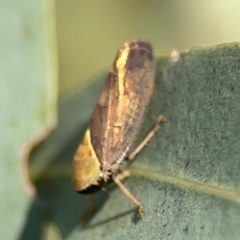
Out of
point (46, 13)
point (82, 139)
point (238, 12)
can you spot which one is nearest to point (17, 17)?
point (46, 13)

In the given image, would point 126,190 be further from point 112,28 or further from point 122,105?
point 112,28

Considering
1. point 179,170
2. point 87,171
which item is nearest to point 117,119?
point 87,171

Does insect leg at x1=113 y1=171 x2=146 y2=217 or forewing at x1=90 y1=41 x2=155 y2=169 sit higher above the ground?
forewing at x1=90 y1=41 x2=155 y2=169

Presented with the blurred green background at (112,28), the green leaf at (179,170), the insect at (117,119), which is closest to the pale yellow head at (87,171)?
the insect at (117,119)

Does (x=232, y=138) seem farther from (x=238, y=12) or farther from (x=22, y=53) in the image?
(x=238, y=12)

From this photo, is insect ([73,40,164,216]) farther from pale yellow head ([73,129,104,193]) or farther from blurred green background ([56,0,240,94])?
blurred green background ([56,0,240,94])

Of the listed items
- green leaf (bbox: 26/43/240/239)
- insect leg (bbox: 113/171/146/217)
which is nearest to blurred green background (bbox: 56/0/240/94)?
green leaf (bbox: 26/43/240/239)

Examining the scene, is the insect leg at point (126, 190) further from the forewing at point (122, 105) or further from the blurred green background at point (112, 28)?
the blurred green background at point (112, 28)
